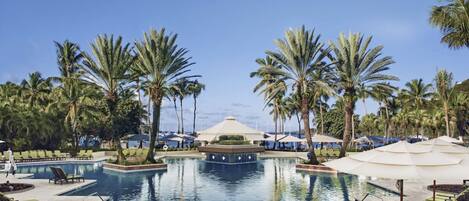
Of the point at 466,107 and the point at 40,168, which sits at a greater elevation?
the point at 466,107

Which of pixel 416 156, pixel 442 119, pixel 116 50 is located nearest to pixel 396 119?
pixel 442 119

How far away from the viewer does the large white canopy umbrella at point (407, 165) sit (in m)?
9.11

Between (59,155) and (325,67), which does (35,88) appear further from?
(325,67)

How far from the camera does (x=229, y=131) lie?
4678 cm

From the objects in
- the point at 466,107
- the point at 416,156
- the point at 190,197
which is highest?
the point at 466,107

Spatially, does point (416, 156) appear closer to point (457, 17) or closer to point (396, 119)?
point (457, 17)

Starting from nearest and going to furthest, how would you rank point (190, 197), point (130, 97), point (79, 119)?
point (190, 197)
point (79, 119)
point (130, 97)

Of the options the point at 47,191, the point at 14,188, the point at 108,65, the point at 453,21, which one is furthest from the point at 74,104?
the point at 453,21

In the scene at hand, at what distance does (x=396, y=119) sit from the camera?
226 feet

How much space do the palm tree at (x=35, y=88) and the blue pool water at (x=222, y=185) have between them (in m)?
19.0

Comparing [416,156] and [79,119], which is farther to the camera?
[79,119]

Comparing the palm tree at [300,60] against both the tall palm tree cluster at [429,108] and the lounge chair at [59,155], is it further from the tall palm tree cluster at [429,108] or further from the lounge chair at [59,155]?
the lounge chair at [59,155]

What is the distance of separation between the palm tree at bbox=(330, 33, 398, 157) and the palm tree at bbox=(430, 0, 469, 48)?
8.34 metres

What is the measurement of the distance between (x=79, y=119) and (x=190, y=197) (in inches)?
Result: 1361
